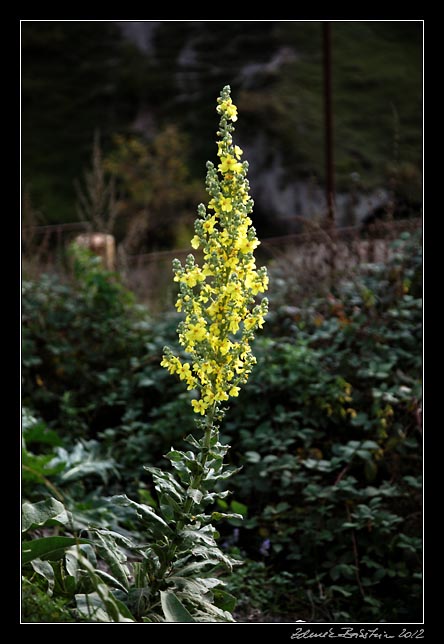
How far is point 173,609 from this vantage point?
2.03 meters

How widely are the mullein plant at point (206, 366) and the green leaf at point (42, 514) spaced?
1.01 ft

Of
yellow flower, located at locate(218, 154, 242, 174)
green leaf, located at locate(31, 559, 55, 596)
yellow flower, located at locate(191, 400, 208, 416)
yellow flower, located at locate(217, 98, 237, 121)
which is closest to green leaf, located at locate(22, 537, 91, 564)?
green leaf, located at locate(31, 559, 55, 596)

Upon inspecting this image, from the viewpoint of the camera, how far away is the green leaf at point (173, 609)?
6.57 ft

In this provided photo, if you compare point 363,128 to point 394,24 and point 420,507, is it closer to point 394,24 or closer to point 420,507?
point 394,24

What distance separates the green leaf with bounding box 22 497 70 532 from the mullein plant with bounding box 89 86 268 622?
31 centimetres

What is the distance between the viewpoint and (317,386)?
3.99 m

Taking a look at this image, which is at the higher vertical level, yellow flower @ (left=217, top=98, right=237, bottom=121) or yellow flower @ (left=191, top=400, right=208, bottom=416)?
yellow flower @ (left=217, top=98, right=237, bottom=121)

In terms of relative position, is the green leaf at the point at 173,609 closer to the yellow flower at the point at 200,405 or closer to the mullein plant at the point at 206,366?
the mullein plant at the point at 206,366

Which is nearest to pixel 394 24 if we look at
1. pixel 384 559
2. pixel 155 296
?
pixel 155 296

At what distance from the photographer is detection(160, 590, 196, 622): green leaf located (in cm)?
200

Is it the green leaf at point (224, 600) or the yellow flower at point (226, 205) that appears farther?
the green leaf at point (224, 600)

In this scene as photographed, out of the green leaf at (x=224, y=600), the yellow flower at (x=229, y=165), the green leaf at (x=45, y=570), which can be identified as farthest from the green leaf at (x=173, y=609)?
the yellow flower at (x=229, y=165)

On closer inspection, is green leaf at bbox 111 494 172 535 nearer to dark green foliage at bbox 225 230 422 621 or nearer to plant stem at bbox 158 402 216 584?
plant stem at bbox 158 402 216 584
